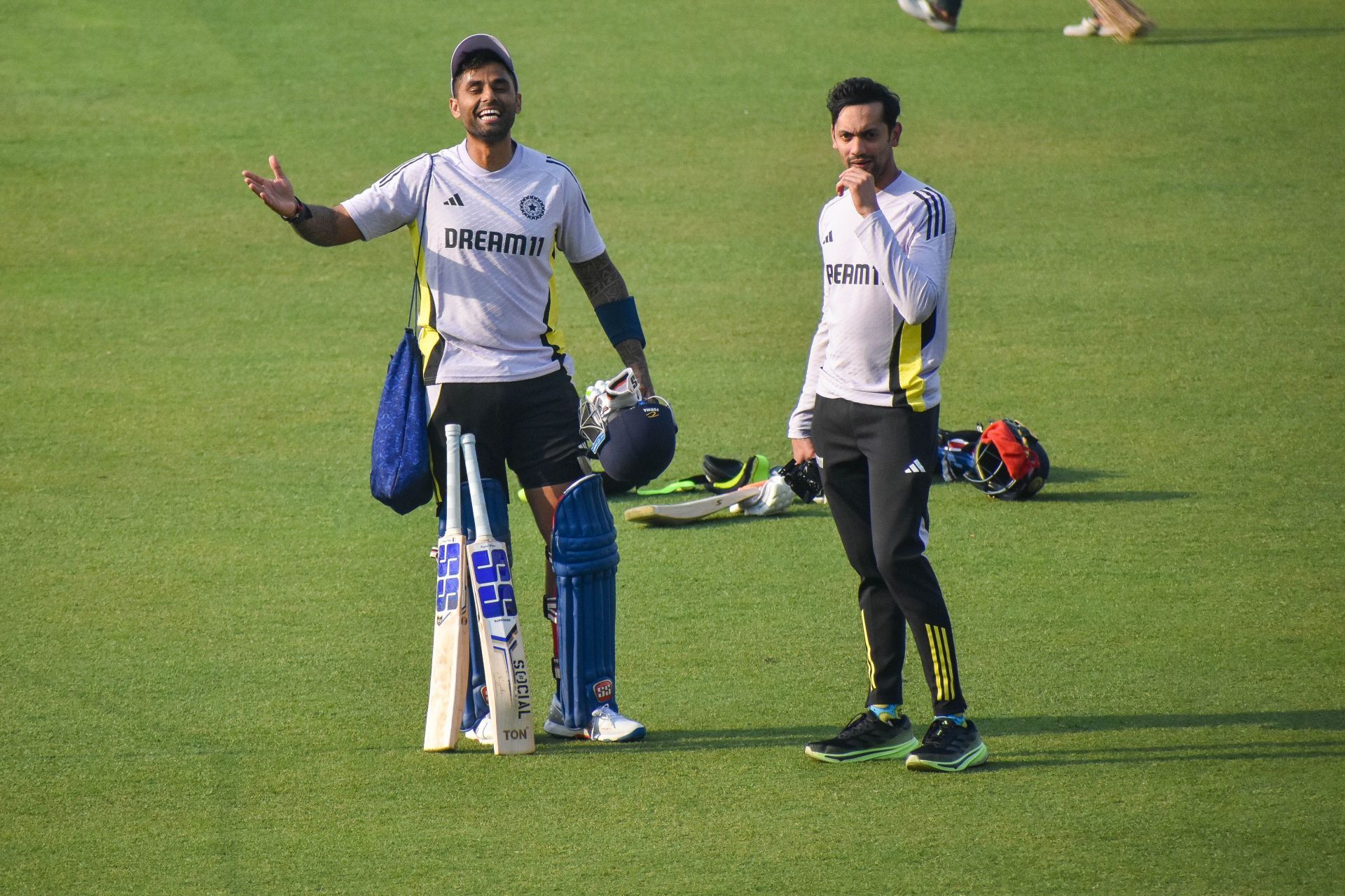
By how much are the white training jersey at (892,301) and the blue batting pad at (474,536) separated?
3.87ft

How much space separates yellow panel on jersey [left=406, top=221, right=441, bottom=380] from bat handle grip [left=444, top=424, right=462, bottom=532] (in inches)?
10.9

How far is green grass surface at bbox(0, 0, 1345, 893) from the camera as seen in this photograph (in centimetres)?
462

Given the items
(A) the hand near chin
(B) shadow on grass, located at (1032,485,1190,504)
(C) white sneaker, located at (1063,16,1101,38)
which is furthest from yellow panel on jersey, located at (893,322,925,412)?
(C) white sneaker, located at (1063,16,1101,38)

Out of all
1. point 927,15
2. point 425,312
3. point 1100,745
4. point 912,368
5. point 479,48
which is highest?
point 927,15

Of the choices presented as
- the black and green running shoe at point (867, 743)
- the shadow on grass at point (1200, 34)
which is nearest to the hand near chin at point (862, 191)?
the black and green running shoe at point (867, 743)

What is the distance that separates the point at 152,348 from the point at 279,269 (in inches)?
69.1

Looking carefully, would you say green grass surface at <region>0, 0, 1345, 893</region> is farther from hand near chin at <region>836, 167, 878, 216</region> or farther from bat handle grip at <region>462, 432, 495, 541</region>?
hand near chin at <region>836, 167, 878, 216</region>

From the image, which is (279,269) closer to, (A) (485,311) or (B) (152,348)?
(B) (152,348)

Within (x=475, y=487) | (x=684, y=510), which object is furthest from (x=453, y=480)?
(x=684, y=510)

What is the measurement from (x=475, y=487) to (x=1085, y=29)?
42.9 ft

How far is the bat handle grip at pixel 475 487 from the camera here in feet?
16.6

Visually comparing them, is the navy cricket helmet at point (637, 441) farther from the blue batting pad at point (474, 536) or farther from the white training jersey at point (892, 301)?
the white training jersey at point (892, 301)

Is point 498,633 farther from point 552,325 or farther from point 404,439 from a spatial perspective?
point 552,325

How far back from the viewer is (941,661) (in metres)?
4.91
